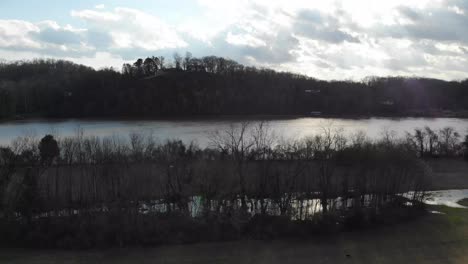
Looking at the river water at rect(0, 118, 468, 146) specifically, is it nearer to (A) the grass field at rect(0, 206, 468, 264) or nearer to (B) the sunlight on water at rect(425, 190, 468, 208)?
(B) the sunlight on water at rect(425, 190, 468, 208)

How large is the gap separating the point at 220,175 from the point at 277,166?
4425 millimetres

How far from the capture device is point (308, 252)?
18.7m

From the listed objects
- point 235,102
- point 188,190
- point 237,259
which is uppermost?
point 235,102

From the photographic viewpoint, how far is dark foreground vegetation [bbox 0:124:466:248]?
20250 mm

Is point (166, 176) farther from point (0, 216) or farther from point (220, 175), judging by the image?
point (0, 216)

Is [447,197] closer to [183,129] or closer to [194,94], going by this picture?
[183,129]

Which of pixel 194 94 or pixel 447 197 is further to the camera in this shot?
pixel 194 94

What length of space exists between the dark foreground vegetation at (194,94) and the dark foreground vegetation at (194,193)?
6639 cm

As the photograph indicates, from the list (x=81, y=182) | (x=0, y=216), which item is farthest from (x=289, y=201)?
(x=0, y=216)

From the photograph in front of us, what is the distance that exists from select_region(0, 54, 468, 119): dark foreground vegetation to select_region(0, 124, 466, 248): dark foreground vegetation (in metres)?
66.4

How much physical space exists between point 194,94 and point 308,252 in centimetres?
8410

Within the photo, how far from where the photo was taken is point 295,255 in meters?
18.3

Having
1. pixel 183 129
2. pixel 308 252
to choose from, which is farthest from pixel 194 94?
pixel 308 252

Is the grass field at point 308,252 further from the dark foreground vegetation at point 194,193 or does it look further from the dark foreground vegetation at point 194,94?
the dark foreground vegetation at point 194,94
